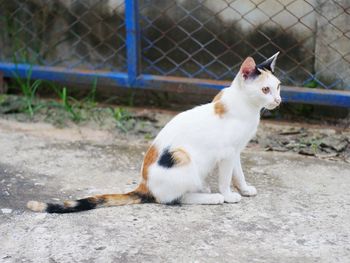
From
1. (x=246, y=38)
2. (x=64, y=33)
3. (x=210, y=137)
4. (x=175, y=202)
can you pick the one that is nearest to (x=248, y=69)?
(x=210, y=137)

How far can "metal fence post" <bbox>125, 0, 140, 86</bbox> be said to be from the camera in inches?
168

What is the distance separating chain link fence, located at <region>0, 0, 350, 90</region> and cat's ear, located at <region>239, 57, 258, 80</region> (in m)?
1.26

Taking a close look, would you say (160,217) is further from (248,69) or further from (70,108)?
(70,108)

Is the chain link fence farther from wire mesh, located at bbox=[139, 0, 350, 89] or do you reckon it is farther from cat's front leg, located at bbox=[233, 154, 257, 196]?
cat's front leg, located at bbox=[233, 154, 257, 196]

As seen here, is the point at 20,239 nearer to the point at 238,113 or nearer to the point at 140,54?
the point at 238,113

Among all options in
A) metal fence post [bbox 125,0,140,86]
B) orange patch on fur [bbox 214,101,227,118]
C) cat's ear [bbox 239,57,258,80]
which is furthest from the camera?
metal fence post [bbox 125,0,140,86]

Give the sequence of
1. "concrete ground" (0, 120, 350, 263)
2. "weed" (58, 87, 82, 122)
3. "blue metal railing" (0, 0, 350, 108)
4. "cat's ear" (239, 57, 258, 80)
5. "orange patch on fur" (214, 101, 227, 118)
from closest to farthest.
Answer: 1. "concrete ground" (0, 120, 350, 263)
2. "cat's ear" (239, 57, 258, 80)
3. "orange patch on fur" (214, 101, 227, 118)
4. "blue metal railing" (0, 0, 350, 108)
5. "weed" (58, 87, 82, 122)

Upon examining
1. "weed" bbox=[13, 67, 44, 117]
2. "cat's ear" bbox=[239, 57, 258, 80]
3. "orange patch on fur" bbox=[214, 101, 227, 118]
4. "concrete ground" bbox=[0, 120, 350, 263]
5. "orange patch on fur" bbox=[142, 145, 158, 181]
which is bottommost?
"concrete ground" bbox=[0, 120, 350, 263]

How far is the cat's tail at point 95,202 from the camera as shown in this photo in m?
3.15

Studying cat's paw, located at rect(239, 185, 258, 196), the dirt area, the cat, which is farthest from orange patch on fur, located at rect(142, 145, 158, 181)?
cat's paw, located at rect(239, 185, 258, 196)

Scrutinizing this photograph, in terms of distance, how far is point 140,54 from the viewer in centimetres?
446

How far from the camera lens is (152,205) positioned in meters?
3.24

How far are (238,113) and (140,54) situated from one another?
4.85 ft

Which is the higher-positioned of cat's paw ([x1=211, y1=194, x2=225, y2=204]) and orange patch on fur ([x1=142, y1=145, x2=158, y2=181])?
orange patch on fur ([x1=142, y1=145, x2=158, y2=181])
